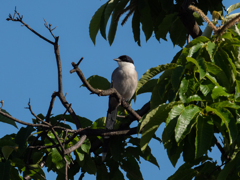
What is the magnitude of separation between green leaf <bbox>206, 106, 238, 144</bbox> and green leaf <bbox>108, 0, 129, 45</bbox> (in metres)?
2.68

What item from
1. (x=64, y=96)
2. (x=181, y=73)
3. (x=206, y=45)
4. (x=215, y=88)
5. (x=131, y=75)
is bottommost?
(x=215, y=88)

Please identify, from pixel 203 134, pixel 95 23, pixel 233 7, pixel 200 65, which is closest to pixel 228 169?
pixel 203 134

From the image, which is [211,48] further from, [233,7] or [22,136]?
[22,136]

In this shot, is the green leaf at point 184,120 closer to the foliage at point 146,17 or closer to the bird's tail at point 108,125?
the bird's tail at point 108,125

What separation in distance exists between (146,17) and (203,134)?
3.01 metres

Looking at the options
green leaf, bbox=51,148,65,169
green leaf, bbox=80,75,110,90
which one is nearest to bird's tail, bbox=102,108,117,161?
green leaf, bbox=80,75,110,90

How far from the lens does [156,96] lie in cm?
369

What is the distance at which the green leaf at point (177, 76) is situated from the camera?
3.05 metres

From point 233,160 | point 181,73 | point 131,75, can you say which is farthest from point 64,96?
point 131,75

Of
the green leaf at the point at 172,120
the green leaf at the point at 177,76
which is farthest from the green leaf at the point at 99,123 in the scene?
the green leaf at the point at 172,120

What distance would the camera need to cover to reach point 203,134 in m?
2.88

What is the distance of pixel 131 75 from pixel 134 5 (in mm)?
2360

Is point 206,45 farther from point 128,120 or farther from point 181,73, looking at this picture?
point 128,120

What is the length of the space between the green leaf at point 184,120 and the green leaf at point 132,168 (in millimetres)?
2188
